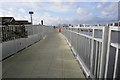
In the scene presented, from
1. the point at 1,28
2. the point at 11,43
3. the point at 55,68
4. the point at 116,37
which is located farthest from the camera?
the point at 11,43

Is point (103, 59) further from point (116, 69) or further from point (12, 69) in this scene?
point (12, 69)

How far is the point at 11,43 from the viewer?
1130 cm

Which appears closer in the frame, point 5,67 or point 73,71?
point 73,71

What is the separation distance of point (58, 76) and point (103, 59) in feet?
8.66

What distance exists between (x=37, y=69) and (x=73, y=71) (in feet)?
4.66

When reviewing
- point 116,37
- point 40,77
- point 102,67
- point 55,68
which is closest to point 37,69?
point 55,68

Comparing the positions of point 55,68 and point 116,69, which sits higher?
point 116,69

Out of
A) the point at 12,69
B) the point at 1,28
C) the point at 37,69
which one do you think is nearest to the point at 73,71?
the point at 37,69

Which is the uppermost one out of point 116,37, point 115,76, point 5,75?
point 116,37

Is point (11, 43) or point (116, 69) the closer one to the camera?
point (116, 69)

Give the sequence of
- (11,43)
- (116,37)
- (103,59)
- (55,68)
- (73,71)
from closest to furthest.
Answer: (116,37)
(103,59)
(73,71)
(55,68)
(11,43)

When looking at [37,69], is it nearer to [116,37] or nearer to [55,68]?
[55,68]

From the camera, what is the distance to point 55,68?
761 centimetres

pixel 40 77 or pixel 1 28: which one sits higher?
pixel 1 28
